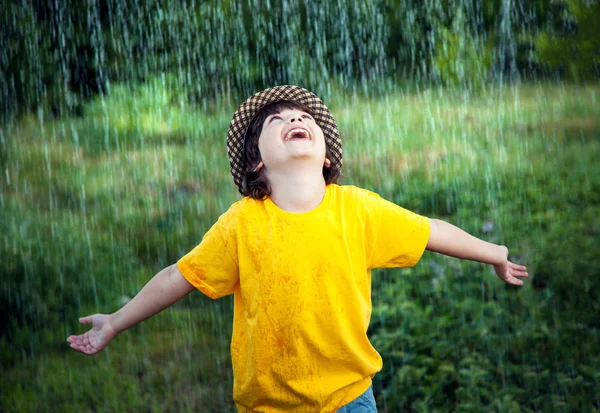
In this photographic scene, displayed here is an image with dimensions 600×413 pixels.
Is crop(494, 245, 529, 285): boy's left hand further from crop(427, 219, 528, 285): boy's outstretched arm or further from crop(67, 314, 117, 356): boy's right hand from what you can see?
crop(67, 314, 117, 356): boy's right hand

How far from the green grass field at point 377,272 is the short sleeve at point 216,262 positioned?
158 cm

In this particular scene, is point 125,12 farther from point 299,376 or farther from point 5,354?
point 299,376

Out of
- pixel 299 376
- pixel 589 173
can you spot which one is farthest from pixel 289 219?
pixel 589 173

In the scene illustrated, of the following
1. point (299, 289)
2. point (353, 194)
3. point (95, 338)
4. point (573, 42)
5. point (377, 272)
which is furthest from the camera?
point (573, 42)

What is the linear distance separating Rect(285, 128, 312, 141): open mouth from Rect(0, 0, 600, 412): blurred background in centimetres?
170

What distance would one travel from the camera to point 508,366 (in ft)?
11.3

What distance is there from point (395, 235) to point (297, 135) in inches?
14.6

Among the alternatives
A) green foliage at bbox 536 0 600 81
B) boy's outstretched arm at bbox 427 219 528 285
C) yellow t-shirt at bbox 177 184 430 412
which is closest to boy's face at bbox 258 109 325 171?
yellow t-shirt at bbox 177 184 430 412

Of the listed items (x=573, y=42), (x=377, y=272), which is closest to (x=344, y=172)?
(x=377, y=272)

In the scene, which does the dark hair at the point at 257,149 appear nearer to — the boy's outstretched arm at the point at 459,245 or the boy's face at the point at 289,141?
the boy's face at the point at 289,141

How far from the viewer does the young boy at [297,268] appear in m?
1.94

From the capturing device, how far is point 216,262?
2023 millimetres

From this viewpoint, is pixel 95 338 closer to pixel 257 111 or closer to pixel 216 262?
pixel 216 262

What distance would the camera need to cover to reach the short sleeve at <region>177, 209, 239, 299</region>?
2006 mm
